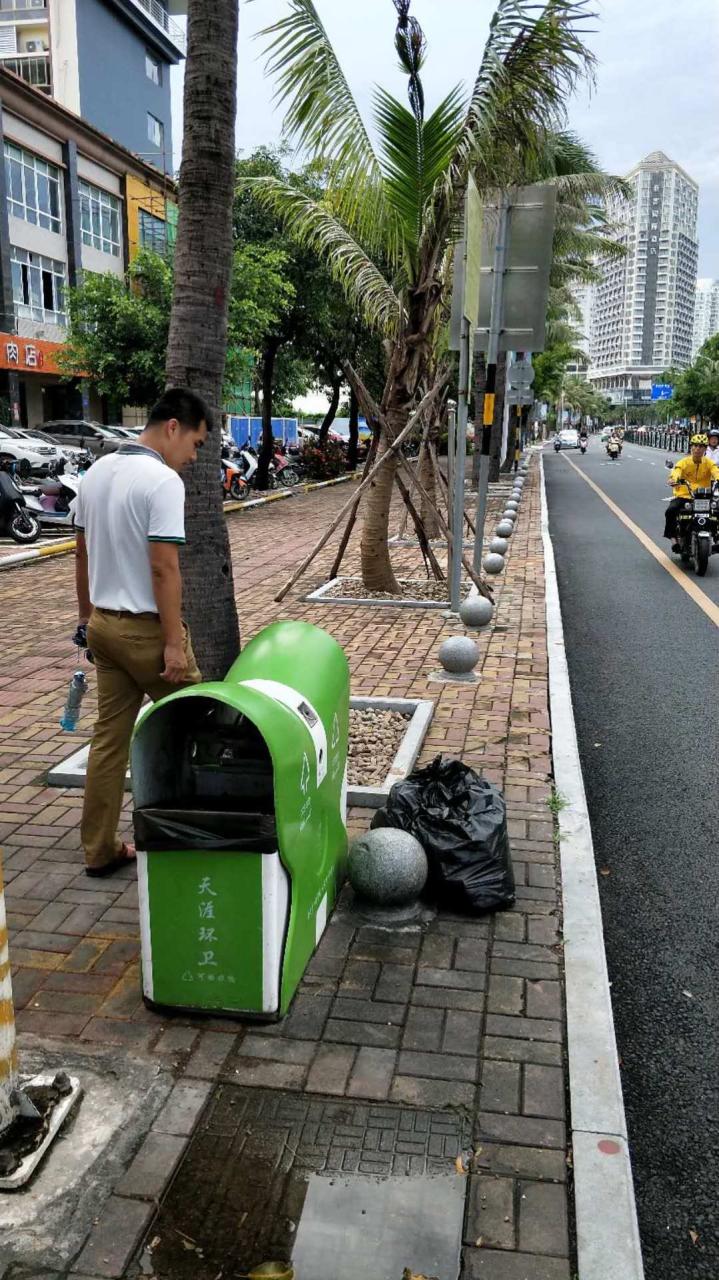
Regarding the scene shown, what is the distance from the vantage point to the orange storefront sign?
100 ft

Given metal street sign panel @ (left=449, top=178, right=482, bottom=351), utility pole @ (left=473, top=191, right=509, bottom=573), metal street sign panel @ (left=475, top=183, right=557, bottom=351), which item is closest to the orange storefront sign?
metal street sign panel @ (left=475, top=183, right=557, bottom=351)

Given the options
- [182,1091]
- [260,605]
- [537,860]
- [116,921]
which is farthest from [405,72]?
[182,1091]

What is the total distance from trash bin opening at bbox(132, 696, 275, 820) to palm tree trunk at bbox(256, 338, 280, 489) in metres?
23.5

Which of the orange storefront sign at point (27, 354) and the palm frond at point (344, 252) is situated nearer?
the palm frond at point (344, 252)

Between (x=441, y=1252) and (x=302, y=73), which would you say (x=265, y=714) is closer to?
(x=441, y=1252)

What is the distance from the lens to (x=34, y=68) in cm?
4441

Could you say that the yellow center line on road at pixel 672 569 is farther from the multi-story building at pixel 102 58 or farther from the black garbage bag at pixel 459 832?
the multi-story building at pixel 102 58

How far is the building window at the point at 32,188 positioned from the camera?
109 feet

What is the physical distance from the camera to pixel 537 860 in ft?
14.7

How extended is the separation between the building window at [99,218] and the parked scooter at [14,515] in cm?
2664

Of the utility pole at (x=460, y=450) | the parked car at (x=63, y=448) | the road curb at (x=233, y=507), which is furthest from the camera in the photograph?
the parked car at (x=63, y=448)

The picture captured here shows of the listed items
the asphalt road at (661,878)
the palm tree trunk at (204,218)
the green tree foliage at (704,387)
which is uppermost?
the green tree foliage at (704,387)

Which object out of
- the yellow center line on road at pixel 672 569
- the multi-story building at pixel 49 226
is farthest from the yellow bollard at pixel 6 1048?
the multi-story building at pixel 49 226

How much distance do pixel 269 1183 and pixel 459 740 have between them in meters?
3.70
